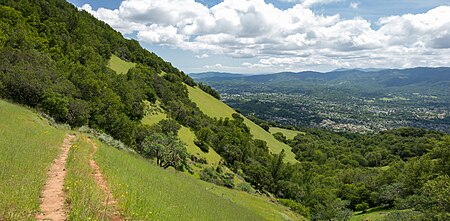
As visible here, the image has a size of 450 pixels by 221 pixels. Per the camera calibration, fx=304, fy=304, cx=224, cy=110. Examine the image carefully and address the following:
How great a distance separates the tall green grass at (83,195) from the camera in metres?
9.35

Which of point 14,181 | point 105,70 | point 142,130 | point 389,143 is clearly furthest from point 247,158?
point 389,143

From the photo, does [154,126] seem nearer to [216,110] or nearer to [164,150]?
[164,150]

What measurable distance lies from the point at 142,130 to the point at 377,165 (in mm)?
120955

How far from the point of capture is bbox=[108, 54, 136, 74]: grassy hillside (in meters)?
96.7

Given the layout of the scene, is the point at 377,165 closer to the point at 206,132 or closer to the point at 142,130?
the point at 206,132

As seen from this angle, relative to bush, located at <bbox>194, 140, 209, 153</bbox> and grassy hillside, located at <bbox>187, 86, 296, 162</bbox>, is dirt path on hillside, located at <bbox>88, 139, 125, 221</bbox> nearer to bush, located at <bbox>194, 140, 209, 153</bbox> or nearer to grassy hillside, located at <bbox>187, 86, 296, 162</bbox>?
bush, located at <bbox>194, 140, 209, 153</bbox>

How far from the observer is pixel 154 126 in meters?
66.9

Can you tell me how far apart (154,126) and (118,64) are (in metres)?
44.8

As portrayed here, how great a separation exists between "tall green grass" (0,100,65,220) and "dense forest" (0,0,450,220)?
744 inches

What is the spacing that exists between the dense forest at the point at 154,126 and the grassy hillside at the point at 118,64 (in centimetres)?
305

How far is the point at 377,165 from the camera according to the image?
463ft

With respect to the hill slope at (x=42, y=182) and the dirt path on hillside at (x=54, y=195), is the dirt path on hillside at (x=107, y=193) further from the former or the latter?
the dirt path on hillside at (x=54, y=195)

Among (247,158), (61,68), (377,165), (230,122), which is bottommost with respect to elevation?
(377,165)

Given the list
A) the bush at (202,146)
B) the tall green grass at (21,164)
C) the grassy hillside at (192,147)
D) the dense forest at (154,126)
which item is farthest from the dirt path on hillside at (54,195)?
the bush at (202,146)
